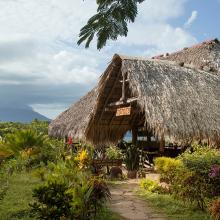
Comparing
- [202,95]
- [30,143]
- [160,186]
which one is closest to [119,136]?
[30,143]

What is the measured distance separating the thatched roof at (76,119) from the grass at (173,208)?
6.73 metres

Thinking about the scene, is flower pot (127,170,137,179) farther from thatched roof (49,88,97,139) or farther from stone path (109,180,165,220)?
thatched roof (49,88,97,139)

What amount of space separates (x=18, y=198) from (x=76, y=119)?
932 centimetres

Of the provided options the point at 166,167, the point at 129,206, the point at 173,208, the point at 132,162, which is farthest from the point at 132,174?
the point at 173,208

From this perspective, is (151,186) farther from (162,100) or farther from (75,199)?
(75,199)

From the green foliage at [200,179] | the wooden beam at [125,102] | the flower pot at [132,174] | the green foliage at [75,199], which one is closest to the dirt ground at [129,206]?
the green foliage at [200,179]

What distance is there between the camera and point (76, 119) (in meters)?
17.8

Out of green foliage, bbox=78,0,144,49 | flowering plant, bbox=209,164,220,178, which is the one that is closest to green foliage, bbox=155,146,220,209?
flowering plant, bbox=209,164,220,178

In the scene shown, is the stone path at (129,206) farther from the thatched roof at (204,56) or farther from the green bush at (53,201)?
the thatched roof at (204,56)

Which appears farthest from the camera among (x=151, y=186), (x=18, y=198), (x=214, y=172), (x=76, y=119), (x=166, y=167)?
(x=76, y=119)

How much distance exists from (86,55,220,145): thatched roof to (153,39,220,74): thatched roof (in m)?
1.23

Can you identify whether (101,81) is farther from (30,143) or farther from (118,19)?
(118,19)

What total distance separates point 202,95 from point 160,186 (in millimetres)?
4235

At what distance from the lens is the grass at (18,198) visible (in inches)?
279
